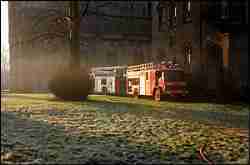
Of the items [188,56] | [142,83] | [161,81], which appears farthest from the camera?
[188,56]

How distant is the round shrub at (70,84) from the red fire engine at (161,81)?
14.8 ft

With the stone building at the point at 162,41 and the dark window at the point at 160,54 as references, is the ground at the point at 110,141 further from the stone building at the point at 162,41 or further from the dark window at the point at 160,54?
the dark window at the point at 160,54

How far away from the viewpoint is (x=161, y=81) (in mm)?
18203

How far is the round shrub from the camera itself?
1484 centimetres

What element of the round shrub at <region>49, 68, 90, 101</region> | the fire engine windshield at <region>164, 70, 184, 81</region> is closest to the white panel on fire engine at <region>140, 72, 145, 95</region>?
the fire engine windshield at <region>164, 70, 184, 81</region>

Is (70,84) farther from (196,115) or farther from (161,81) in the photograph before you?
(196,115)

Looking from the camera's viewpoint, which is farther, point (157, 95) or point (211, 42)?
point (211, 42)

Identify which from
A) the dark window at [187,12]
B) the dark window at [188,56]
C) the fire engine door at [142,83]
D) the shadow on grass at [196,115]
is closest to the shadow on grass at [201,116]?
the shadow on grass at [196,115]

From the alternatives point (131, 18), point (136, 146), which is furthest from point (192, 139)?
point (131, 18)

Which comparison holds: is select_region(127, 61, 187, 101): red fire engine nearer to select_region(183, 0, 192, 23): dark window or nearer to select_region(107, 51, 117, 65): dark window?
select_region(183, 0, 192, 23): dark window

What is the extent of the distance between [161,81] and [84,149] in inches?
529

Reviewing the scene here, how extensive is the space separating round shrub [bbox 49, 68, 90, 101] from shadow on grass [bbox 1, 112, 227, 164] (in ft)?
28.9

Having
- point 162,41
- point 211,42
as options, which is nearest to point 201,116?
point 211,42

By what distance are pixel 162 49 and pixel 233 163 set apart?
78.9ft
